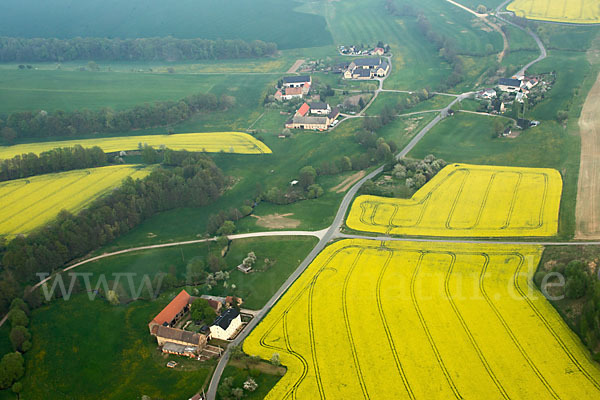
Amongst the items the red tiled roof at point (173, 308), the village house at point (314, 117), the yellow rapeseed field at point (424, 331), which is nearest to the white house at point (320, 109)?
the village house at point (314, 117)

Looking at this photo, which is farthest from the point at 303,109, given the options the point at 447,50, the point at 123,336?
the point at 123,336

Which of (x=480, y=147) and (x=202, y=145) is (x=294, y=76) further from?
(x=480, y=147)

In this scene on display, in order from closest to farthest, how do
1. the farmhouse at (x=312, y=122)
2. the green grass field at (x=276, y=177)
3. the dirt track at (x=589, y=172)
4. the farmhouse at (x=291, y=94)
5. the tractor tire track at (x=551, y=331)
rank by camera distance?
the tractor tire track at (x=551, y=331), the dirt track at (x=589, y=172), the green grass field at (x=276, y=177), the farmhouse at (x=312, y=122), the farmhouse at (x=291, y=94)

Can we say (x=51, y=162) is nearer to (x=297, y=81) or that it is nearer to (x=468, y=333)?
(x=297, y=81)

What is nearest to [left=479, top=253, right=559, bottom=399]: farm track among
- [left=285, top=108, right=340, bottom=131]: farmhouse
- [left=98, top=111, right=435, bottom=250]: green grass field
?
[left=98, top=111, right=435, bottom=250]: green grass field

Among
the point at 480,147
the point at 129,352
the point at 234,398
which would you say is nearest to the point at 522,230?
the point at 480,147

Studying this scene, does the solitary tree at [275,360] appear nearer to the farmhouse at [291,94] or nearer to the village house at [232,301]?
the village house at [232,301]
